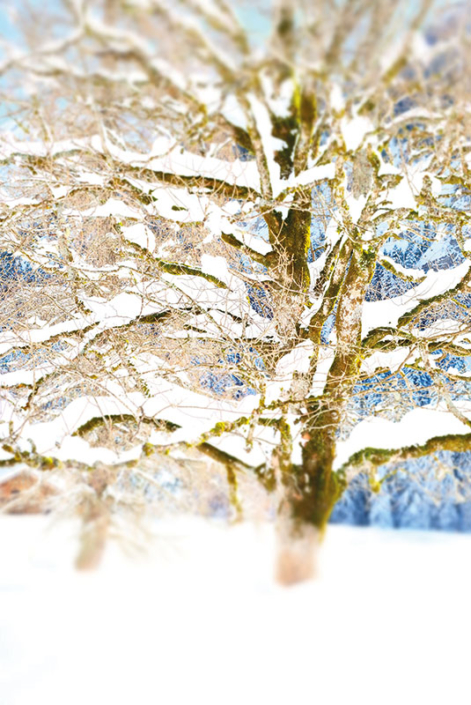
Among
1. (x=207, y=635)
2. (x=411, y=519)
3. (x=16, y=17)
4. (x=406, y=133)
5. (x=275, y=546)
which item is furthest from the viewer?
(x=411, y=519)

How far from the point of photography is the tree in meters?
2.21

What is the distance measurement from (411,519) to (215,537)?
410 centimetres

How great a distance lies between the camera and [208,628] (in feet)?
11.4

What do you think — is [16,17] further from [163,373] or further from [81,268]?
[163,373]

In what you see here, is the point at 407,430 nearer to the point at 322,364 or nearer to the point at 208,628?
the point at 322,364

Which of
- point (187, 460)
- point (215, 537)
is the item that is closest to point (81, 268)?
point (187, 460)

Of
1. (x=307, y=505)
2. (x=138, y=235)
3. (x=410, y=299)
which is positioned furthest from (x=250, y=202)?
(x=307, y=505)

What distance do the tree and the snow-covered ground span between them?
448 millimetres

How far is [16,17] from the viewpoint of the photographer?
7.17 ft

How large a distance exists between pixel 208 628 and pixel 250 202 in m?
Answer: 3.53

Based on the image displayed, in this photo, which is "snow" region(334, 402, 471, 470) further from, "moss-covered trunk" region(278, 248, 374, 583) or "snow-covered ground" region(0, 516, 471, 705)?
"snow-covered ground" region(0, 516, 471, 705)

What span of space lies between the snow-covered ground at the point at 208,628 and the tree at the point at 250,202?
45 centimetres

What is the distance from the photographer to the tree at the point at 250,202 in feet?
7.23

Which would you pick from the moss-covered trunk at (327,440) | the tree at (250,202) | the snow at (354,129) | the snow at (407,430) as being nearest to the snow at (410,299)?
the tree at (250,202)
